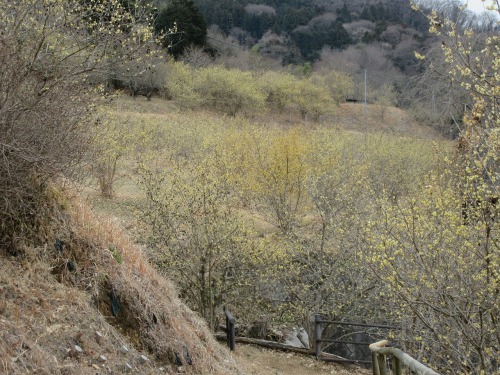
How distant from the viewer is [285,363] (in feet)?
35.9

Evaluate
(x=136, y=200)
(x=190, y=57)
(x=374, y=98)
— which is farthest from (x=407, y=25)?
(x=136, y=200)

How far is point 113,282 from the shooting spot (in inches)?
229

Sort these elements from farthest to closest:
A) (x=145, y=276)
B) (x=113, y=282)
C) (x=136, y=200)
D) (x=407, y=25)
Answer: (x=407, y=25)
(x=136, y=200)
(x=145, y=276)
(x=113, y=282)

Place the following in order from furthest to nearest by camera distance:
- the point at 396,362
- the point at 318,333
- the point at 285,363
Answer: the point at 318,333 → the point at 285,363 → the point at 396,362

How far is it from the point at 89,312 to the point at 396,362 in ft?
10.3

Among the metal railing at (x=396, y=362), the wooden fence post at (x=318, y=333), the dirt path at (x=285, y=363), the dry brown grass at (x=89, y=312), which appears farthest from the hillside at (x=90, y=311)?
the wooden fence post at (x=318, y=333)

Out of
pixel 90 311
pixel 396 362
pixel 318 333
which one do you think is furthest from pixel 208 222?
pixel 396 362

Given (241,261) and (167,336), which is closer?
(167,336)

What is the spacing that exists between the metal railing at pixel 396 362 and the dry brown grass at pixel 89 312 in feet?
6.99

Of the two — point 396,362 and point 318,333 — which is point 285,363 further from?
point 396,362

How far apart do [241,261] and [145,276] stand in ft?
19.8

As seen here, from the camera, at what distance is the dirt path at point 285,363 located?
34.0 ft

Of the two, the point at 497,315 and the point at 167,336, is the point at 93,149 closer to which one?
the point at 167,336

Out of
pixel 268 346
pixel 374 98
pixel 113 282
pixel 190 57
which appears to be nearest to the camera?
pixel 113 282
